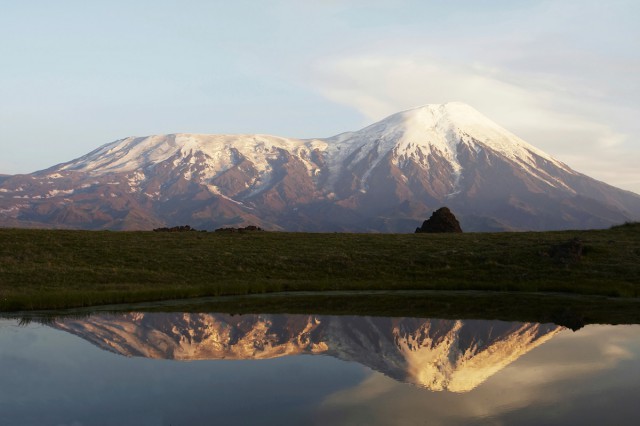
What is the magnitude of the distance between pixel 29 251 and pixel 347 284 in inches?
1072

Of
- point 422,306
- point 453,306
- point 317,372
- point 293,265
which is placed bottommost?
point 317,372

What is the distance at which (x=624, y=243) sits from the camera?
171ft

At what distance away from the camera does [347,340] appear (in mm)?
23766

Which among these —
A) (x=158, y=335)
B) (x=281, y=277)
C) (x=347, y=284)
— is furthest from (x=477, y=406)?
(x=281, y=277)

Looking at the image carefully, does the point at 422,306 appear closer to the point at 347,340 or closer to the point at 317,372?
the point at 347,340

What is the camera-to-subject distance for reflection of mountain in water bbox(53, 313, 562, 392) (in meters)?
19.6

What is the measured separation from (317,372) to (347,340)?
488 centimetres

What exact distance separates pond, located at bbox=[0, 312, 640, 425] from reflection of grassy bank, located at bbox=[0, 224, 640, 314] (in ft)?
27.1

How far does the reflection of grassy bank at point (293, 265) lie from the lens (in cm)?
3944

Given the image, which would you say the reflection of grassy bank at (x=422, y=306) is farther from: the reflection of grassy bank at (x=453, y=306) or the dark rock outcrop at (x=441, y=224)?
the dark rock outcrop at (x=441, y=224)

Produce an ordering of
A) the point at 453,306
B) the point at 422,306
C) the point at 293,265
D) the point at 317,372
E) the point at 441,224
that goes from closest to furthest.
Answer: the point at 317,372
the point at 453,306
the point at 422,306
the point at 293,265
the point at 441,224

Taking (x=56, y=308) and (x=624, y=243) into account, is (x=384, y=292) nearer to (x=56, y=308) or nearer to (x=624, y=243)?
(x=56, y=308)

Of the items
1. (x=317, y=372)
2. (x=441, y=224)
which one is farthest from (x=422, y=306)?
(x=441, y=224)

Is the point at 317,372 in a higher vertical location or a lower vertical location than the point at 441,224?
lower
